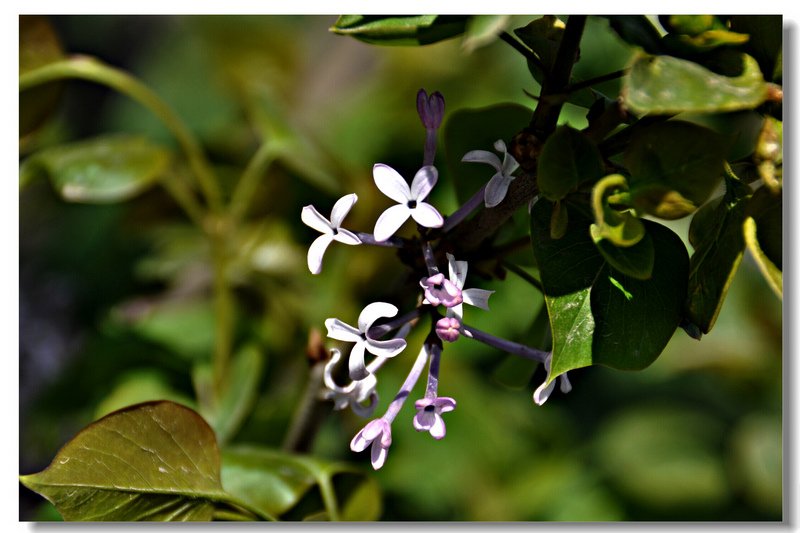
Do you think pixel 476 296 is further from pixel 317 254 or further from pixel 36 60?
pixel 36 60

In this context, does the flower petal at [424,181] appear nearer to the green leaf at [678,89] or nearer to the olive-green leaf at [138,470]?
the green leaf at [678,89]

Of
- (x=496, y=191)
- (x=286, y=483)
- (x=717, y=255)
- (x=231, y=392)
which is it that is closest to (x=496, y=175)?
(x=496, y=191)

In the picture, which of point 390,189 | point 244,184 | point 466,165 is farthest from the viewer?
point 244,184

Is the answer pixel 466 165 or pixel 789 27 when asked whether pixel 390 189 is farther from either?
pixel 789 27

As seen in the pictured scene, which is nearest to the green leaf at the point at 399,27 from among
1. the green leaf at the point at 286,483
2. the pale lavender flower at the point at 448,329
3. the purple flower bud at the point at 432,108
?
the purple flower bud at the point at 432,108

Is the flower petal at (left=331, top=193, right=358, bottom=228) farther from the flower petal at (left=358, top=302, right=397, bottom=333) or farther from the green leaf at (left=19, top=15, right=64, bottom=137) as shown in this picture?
the green leaf at (left=19, top=15, right=64, bottom=137)
